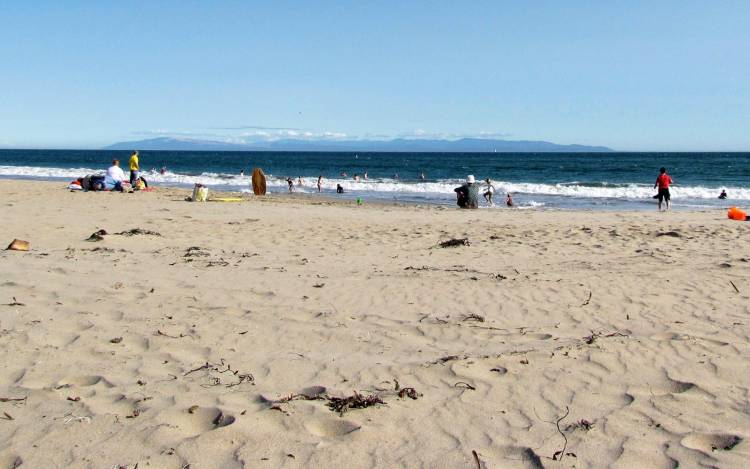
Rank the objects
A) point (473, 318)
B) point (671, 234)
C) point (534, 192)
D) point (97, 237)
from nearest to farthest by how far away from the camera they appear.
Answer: point (473, 318) < point (97, 237) < point (671, 234) < point (534, 192)

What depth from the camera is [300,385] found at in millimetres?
3934

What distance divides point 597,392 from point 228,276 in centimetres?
432

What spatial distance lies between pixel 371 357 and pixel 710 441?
212cm

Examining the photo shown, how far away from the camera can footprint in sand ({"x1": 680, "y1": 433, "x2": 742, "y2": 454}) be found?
3.17 meters

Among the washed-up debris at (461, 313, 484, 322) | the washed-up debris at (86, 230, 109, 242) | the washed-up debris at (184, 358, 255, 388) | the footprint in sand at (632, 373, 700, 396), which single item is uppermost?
the washed-up debris at (86, 230, 109, 242)

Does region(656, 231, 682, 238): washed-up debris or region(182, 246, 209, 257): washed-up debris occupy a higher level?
region(182, 246, 209, 257): washed-up debris

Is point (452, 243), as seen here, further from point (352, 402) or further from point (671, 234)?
point (352, 402)

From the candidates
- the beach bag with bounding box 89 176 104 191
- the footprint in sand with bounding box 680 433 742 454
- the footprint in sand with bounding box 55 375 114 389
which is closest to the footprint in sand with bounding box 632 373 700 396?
the footprint in sand with bounding box 680 433 742 454

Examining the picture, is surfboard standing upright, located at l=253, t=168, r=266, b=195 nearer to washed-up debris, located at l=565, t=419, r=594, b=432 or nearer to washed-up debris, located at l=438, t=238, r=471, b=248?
washed-up debris, located at l=438, t=238, r=471, b=248

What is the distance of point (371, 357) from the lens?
4.47 metres

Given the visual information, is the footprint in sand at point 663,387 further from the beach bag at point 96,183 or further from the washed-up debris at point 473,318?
the beach bag at point 96,183

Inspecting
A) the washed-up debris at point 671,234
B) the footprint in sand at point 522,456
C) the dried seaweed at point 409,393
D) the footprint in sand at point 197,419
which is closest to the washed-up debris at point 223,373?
the footprint in sand at point 197,419

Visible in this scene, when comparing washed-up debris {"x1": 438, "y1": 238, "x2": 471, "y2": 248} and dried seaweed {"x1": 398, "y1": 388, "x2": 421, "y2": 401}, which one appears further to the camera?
washed-up debris {"x1": 438, "y1": 238, "x2": 471, "y2": 248}

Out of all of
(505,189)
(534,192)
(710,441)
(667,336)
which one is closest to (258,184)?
(505,189)
